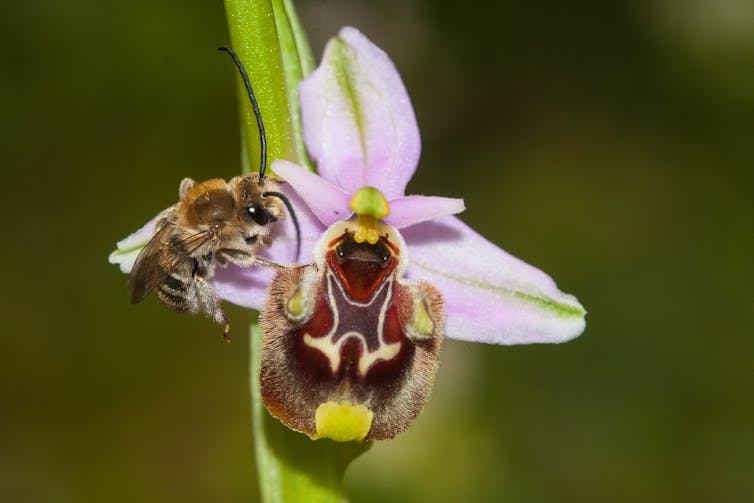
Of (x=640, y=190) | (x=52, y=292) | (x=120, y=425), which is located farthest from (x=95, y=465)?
(x=640, y=190)

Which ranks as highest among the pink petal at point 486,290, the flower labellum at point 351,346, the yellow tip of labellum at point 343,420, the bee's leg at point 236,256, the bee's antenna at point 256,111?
the bee's antenna at point 256,111

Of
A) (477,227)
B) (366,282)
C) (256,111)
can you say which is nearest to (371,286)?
(366,282)

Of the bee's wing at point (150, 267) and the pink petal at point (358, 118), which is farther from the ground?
the pink petal at point (358, 118)

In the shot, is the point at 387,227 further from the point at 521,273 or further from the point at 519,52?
the point at 519,52

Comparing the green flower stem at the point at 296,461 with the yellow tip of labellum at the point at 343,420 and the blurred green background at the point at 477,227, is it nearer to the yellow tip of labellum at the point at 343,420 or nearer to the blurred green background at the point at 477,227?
the yellow tip of labellum at the point at 343,420

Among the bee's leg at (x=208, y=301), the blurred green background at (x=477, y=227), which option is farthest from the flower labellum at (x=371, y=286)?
the blurred green background at (x=477, y=227)

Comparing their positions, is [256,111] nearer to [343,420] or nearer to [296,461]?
[343,420]

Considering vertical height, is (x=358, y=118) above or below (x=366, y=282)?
above
